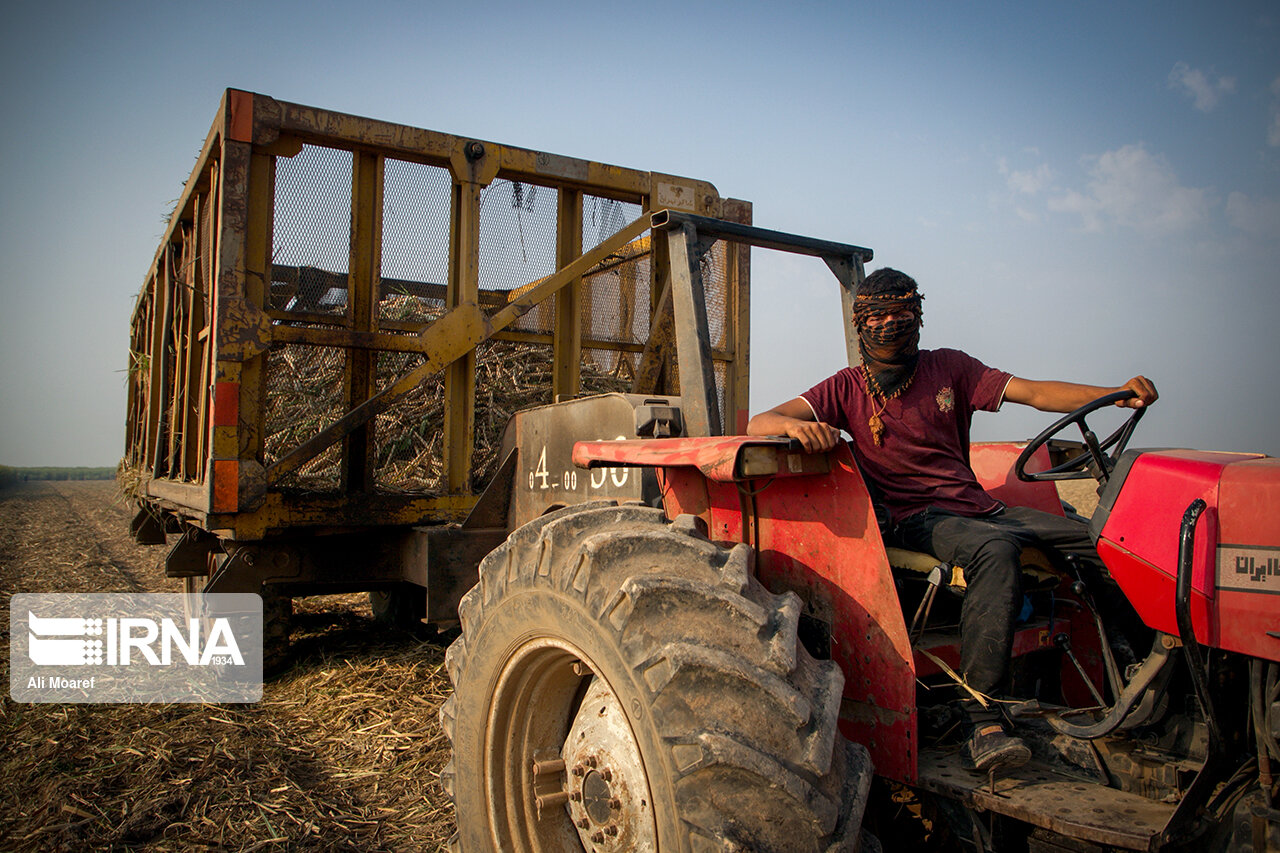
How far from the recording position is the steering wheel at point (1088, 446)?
2.23 m

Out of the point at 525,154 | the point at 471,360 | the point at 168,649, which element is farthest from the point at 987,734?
the point at 168,649

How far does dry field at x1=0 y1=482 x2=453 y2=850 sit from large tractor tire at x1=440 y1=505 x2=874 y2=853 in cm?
103

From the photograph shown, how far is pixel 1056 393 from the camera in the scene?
270 centimetres

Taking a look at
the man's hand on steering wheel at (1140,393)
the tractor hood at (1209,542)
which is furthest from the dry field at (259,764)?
the man's hand on steering wheel at (1140,393)

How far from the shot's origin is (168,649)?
20.9 ft

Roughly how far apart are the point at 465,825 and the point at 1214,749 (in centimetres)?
192

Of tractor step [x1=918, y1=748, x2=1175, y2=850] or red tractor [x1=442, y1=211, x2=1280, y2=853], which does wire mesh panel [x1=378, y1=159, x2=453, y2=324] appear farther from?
tractor step [x1=918, y1=748, x2=1175, y2=850]

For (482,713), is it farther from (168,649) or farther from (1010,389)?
(168,649)

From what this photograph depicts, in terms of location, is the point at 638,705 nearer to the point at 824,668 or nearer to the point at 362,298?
the point at 824,668

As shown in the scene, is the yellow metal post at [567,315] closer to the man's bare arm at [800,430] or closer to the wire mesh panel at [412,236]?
the wire mesh panel at [412,236]

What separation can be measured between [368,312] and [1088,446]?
3.93 m

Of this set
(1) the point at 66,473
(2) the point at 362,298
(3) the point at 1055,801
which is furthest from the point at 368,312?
(1) the point at 66,473

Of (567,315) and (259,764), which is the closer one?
(259,764)

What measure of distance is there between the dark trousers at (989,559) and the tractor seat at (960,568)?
26mm
